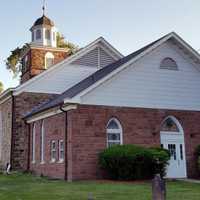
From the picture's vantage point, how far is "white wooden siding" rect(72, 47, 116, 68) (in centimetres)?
3056

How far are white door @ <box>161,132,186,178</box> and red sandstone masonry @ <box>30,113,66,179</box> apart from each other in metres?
5.93

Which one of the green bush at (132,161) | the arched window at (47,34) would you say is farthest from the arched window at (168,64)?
the arched window at (47,34)

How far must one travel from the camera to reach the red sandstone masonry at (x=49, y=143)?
22.3 metres

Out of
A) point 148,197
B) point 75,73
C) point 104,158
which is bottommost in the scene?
point 148,197

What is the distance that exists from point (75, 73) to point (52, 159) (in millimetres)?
8555

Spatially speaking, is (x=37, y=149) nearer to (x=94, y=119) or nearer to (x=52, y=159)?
(x=52, y=159)

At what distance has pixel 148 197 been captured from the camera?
43.0 feet

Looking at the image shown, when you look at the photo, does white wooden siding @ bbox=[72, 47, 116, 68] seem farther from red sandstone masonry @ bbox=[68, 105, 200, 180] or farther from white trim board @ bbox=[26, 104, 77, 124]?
red sandstone masonry @ bbox=[68, 105, 200, 180]

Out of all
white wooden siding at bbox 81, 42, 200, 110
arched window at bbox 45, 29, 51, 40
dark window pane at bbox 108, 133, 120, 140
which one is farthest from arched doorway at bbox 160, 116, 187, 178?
arched window at bbox 45, 29, 51, 40

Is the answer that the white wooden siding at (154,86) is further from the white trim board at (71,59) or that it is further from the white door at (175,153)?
the white trim board at (71,59)

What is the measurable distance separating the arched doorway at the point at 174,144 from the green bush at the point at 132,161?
2548 mm

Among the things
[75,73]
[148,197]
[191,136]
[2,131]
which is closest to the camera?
[148,197]

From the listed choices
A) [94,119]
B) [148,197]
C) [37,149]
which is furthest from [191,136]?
[148,197]

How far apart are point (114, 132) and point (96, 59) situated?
404 inches
